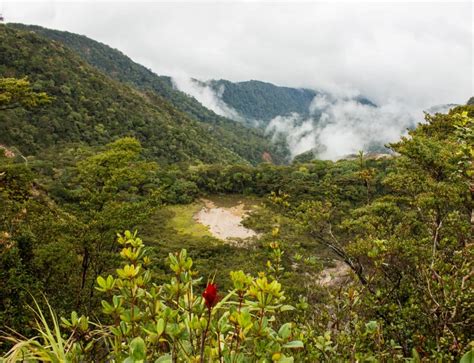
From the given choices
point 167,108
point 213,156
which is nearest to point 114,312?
point 213,156

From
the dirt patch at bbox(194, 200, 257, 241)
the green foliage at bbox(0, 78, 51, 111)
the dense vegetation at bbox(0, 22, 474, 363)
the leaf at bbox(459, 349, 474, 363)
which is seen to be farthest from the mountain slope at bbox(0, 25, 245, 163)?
the leaf at bbox(459, 349, 474, 363)

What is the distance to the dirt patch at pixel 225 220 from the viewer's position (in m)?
27.9

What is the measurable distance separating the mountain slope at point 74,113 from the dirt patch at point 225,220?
21377 mm

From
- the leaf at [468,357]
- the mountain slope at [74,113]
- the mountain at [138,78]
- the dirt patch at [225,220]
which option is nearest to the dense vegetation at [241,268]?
the leaf at [468,357]

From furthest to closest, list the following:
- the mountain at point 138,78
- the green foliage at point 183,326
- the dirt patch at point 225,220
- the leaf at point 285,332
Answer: the mountain at point 138,78
the dirt patch at point 225,220
the leaf at point 285,332
the green foliage at point 183,326

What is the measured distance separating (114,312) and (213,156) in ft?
201

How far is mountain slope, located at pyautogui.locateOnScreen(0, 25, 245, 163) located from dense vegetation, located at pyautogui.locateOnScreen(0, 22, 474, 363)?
993 cm

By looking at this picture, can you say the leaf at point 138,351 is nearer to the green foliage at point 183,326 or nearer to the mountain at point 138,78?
the green foliage at point 183,326

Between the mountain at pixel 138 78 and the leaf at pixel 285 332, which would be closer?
the leaf at pixel 285 332

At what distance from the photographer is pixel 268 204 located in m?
33.8

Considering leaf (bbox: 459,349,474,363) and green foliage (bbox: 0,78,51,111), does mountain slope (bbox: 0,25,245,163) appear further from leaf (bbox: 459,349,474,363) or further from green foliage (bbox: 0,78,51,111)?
leaf (bbox: 459,349,474,363)

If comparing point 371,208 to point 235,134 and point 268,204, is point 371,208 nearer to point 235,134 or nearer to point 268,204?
point 268,204

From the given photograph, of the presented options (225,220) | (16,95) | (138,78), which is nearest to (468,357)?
(16,95)

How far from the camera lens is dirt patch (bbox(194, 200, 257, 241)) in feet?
91.5
